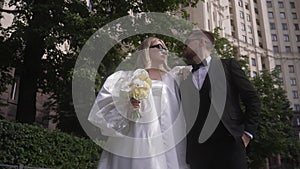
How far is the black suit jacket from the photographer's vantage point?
2.94m

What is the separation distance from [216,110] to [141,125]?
2.34 feet

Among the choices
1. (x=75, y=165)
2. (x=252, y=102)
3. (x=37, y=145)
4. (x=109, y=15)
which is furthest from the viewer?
(x=109, y=15)

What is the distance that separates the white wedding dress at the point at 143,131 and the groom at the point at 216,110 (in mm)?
127

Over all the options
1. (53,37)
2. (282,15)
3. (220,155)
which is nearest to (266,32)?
(282,15)

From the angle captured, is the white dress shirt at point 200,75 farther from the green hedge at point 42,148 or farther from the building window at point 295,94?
the building window at point 295,94

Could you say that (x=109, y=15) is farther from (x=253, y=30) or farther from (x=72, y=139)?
(x=253, y=30)

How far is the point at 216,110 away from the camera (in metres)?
2.96

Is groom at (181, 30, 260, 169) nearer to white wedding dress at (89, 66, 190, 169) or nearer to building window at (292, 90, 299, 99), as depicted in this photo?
white wedding dress at (89, 66, 190, 169)

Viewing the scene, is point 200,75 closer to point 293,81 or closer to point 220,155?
point 220,155

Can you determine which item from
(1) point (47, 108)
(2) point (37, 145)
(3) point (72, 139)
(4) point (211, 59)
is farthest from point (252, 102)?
(1) point (47, 108)

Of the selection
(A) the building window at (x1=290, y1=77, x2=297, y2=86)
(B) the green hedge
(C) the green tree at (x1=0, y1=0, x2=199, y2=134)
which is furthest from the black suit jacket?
(A) the building window at (x1=290, y1=77, x2=297, y2=86)

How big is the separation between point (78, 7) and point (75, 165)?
205 inches

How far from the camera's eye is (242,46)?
6047 centimetres

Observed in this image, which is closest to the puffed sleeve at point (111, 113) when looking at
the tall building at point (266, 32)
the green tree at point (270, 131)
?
the green tree at point (270, 131)
